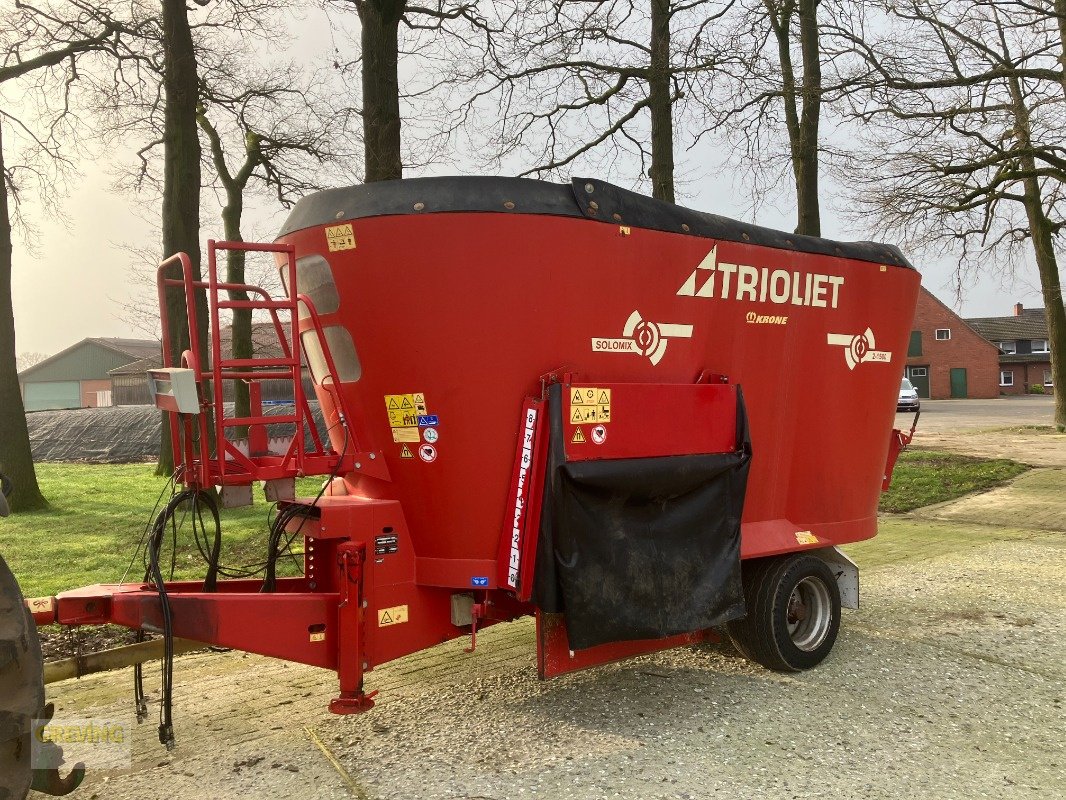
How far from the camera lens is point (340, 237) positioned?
4039mm

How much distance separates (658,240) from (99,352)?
6516 cm

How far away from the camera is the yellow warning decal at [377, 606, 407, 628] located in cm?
398

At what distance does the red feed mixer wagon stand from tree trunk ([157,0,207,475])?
8.10 m

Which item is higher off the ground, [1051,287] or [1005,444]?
[1051,287]

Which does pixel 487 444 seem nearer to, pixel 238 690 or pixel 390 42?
pixel 238 690

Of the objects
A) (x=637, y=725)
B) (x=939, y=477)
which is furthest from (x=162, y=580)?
(x=939, y=477)

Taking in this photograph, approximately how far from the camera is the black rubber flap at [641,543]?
13.0ft

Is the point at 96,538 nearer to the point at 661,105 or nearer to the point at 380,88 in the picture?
the point at 380,88

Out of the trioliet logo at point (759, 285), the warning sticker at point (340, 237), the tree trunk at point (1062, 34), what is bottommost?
the trioliet logo at point (759, 285)

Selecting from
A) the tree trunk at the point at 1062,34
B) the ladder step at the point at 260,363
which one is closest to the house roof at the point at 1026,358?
the tree trunk at the point at 1062,34

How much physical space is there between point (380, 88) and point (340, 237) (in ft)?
17.3

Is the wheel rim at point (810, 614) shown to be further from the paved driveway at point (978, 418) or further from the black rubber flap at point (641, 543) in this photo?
the paved driveway at point (978, 418)

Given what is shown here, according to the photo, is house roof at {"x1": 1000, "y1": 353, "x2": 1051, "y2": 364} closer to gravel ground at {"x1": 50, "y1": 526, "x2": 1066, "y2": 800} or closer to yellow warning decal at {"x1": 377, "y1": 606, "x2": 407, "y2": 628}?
gravel ground at {"x1": 50, "y1": 526, "x2": 1066, "y2": 800}

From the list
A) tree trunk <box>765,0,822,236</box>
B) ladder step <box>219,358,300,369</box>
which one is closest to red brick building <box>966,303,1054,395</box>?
tree trunk <box>765,0,822,236</box>
